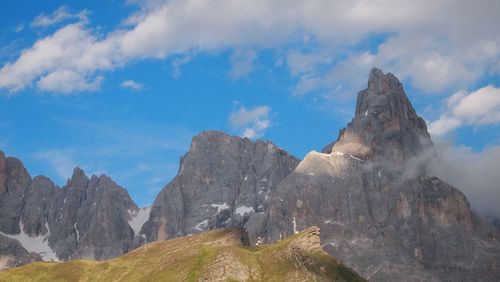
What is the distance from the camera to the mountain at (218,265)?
15925cm

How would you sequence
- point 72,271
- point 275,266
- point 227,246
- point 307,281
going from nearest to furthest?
point 307,281, point 275,266, point 227,246, point 72,271

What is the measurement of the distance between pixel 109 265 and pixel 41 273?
56.7ft

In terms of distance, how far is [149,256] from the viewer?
19438 cm

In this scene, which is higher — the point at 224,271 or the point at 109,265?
the point at 109,265

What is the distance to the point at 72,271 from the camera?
194m

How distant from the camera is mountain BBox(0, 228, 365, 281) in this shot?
159 meters

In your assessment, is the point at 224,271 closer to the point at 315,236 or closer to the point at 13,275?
the point at 315,236

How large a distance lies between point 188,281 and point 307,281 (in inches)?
969

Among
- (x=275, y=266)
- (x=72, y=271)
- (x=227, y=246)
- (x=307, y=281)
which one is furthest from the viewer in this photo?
(x=72, y=271)

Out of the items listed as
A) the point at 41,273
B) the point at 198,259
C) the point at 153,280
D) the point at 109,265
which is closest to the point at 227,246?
the point at 198,259

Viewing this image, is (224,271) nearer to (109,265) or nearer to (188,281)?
(188,281)

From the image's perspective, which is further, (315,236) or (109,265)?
(109,265)

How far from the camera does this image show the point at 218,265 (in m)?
A: 163

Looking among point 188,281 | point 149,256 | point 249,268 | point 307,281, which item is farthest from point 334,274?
point 149,256
